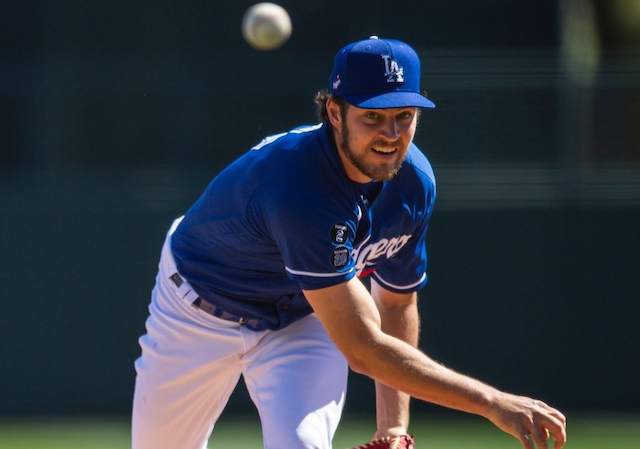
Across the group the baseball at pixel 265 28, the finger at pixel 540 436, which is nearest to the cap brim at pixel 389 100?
the finger at pixel 540 436

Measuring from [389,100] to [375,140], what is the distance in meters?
0.16

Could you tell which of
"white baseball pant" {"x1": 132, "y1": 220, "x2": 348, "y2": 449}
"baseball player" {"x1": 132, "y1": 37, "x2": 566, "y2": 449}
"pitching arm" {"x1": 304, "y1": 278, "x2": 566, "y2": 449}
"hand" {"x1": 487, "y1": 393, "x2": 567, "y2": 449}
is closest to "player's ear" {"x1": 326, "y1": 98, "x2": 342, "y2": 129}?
"baseball player" {"x1": 132, "y1": 37, "x2": 566, "y2": 449}

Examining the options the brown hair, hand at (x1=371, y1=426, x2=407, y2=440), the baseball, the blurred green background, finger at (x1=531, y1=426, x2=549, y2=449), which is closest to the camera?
finger at (x1=531, y1=426, x2=549, y2=449)

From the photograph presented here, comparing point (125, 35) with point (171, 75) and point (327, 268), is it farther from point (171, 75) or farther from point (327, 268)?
point (327, 268)

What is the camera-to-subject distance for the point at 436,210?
9.06 meters

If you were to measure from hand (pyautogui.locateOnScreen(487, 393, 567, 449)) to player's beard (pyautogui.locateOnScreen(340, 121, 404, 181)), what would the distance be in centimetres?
104

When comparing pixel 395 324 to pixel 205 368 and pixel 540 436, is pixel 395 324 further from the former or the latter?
pixel 540 436

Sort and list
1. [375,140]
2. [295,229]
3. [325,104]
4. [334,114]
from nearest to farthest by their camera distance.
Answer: [295,229] < [375,140] < [334,114] < [325,104]

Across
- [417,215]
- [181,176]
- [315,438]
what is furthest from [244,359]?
[181,176]

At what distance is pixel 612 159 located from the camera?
9.07 m

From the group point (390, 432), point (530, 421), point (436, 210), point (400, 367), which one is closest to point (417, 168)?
point (400, 367)

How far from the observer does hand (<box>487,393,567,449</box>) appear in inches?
133

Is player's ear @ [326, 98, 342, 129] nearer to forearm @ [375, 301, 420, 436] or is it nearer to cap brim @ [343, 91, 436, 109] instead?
cap brim @ [343, 91, 436, 109]

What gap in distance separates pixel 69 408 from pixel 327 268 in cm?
551
